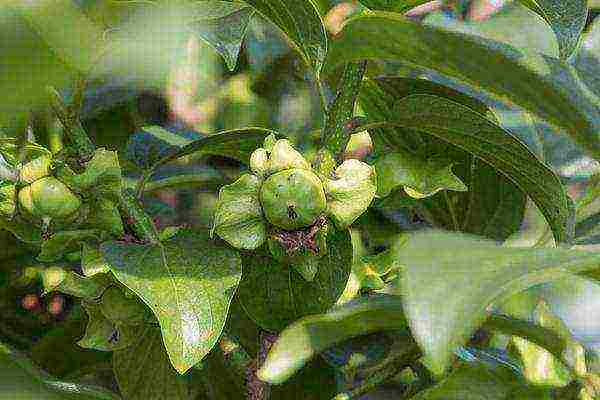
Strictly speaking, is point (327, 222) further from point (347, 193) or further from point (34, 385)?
point (34, 385)

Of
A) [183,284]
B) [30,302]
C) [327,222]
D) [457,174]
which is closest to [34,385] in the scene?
[183,284]

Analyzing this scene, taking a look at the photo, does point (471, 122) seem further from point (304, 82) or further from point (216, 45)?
point (304, 82)

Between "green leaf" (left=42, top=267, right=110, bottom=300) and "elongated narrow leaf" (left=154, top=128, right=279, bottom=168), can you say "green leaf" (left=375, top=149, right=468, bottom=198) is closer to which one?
"elongated narrow leaf" (left=154, top=128, right=279, bottom=168)

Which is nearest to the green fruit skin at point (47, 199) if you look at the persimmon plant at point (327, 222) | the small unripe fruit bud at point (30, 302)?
the persimmon plant at point (327, 222)

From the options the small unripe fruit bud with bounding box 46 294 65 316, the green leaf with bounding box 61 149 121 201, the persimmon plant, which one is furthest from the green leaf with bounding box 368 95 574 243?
the small unripe fruit bud with bounding box 46 294 65 316

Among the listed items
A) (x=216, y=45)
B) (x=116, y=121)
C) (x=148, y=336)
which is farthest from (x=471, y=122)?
(x=116, y=121)

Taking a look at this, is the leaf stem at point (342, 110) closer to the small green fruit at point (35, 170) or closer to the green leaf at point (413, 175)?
the green leaf at point (413, 175)
